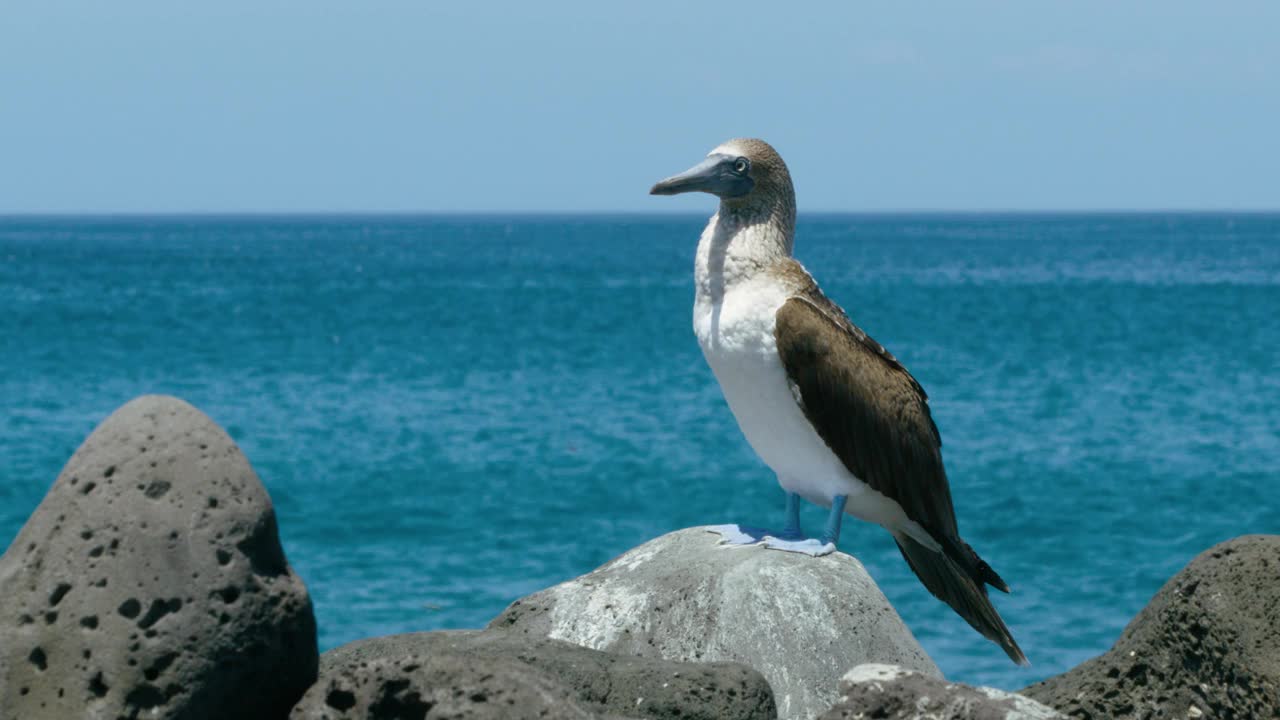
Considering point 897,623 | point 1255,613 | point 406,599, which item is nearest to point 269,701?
point 897,623

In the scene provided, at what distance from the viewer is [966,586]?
696 centimetres

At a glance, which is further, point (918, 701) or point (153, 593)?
point (918, 701)

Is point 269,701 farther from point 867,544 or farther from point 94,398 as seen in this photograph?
point 94,398

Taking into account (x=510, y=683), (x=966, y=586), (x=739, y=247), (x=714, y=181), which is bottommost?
(x=966, y=586)

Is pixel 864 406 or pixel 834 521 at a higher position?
pixel 864 406

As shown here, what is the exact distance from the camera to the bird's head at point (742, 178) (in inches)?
260

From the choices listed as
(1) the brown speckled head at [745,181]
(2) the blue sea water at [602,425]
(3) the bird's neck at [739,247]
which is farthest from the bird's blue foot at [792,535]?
(2) the blue sea water at [602,425]

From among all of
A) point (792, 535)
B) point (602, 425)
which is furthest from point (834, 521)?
point (602, 425)

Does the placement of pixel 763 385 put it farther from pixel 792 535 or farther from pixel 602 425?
pixel 602 425

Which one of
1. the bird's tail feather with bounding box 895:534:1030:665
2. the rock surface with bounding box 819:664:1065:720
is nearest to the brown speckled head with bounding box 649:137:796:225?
the bird's tail feather with bounding box 895:534:1030:665

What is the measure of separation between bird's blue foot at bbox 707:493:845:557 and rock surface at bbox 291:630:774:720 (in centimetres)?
116

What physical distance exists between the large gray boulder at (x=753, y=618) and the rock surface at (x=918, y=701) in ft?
4.86

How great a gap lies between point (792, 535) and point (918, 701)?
88.4 inches

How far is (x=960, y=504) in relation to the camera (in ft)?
74.5
